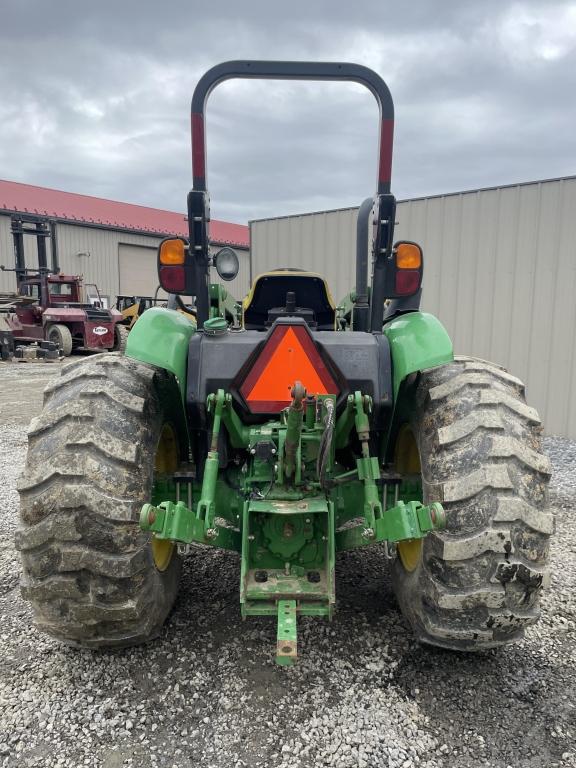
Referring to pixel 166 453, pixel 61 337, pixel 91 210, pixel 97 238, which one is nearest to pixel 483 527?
pixel 166 453

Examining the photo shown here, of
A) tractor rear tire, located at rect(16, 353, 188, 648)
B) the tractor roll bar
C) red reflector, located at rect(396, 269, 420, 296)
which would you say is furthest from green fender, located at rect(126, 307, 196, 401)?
red reflector, located at rect(396, 269, 420, 296)

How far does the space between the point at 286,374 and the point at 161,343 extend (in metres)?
0.56

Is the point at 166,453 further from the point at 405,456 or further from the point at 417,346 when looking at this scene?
the point at 417,346

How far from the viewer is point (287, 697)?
228 cm

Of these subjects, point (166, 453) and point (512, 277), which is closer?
point (166, 453)

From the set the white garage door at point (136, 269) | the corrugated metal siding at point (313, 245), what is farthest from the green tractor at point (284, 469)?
the white garage door at point (136, 269)

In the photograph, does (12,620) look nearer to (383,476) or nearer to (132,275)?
(383,476)

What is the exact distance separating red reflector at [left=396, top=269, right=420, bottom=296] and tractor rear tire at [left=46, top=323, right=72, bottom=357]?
15086 mm

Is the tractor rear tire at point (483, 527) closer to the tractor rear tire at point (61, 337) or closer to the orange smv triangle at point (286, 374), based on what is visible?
the orange smv triangle at point (286, 374)

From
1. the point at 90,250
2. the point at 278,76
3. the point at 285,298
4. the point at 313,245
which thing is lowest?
the point at 285,298

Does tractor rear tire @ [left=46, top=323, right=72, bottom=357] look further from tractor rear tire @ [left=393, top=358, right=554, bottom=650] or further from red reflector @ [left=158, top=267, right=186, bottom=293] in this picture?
tractor rear tire @ [left=393, top=358, right=554, bottom=650]

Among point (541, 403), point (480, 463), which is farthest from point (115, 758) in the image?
point (541, 403)

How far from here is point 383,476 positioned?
9.17ft

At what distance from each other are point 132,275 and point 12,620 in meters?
27.5
